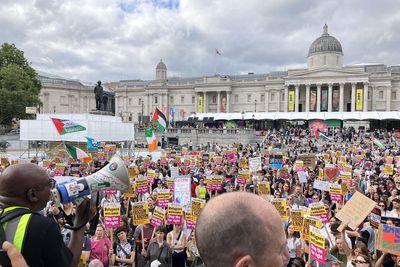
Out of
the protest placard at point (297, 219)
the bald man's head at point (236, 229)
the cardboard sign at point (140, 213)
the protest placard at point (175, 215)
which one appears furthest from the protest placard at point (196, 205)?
the bald man's head at point (236, 229)

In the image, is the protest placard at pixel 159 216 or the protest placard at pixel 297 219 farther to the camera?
the protest placard at pixel 159 216

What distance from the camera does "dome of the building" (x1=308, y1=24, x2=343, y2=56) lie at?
273 ft

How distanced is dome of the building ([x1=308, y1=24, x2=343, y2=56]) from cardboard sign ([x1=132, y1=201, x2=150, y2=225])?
82263 mm

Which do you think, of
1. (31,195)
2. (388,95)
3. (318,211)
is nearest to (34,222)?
(31,195)

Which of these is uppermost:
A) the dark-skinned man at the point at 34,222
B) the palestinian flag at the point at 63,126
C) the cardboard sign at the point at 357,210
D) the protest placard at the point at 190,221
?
the palestinian flag at the point at 63,126

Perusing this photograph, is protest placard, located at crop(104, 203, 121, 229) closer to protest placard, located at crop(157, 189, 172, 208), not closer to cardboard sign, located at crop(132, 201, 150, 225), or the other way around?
cardboard sign, located at crop(132, 201, 150, 225)

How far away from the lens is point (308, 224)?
22.2 ft

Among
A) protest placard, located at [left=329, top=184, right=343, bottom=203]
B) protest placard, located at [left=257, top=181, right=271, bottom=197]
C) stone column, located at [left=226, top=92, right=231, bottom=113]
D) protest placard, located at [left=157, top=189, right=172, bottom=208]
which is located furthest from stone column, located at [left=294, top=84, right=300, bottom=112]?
protest placard, located at [left=157, top=189, right=172, bottom=208]

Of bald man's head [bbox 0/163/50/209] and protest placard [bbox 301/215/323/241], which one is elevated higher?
bald man's head [bbox 0/163/50/209]

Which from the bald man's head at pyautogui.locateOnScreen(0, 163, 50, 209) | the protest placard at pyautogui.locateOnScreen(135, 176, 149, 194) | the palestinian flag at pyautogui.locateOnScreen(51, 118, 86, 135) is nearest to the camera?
the bald man's head at pyautogui.locateOnScreen(0, 163, 50, 209)

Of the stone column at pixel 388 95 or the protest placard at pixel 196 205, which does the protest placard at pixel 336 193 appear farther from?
the stone column at pixel 388 95

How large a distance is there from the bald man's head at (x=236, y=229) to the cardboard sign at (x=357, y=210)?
5.57 meters

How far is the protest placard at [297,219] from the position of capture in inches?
286

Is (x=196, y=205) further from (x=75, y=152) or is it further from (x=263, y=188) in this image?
(x=75, y=152)
